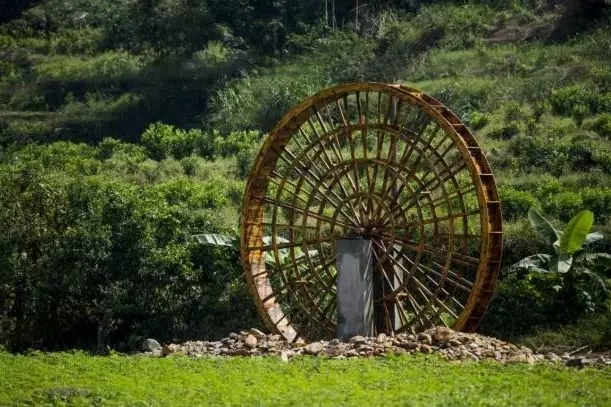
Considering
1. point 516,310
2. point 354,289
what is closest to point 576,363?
point 354,289

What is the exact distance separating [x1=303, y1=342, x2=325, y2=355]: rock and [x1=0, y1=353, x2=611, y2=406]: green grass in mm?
556

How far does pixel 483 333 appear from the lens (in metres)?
20.9

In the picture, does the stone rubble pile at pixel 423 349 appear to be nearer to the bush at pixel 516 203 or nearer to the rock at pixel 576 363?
the rock at pixel 576 363

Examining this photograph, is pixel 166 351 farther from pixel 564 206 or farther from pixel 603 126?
pixel 603 126

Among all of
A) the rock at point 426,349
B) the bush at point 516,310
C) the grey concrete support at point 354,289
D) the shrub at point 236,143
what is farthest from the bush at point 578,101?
the rock at point 426,349

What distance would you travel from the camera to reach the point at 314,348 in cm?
1772

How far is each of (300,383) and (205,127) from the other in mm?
24753

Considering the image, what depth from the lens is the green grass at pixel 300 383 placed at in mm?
14008

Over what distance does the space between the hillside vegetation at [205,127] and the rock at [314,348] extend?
408 centimetres

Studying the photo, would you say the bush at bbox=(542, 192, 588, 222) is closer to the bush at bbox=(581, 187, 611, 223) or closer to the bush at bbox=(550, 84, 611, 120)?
the bush at bbox=(581, 187, 611, 223)

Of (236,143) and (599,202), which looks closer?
(599,202)

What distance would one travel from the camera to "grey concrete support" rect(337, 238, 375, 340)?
62.6ft

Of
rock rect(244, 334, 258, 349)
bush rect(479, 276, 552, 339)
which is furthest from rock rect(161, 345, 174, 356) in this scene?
bush rect(479, 276, 552, 339)

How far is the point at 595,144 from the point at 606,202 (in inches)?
188
